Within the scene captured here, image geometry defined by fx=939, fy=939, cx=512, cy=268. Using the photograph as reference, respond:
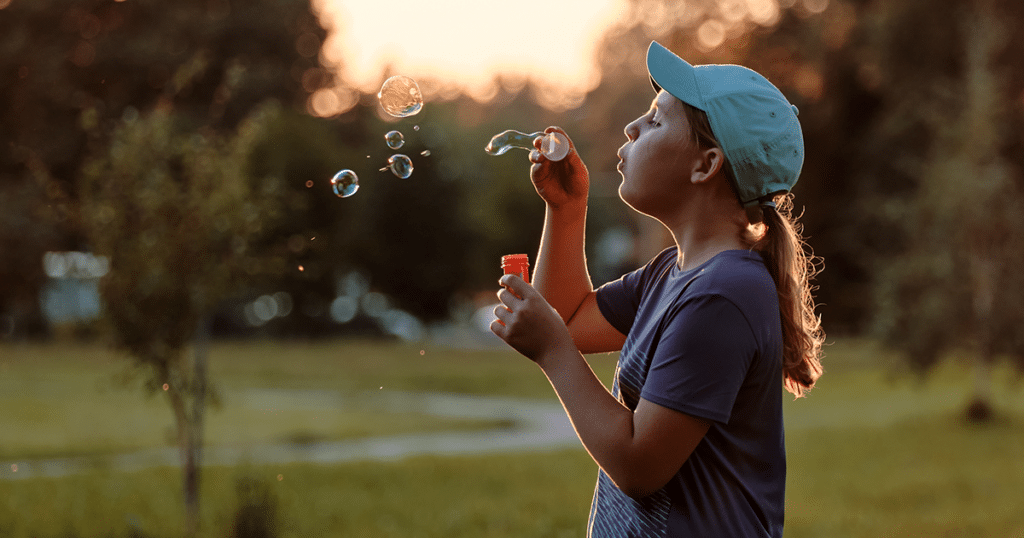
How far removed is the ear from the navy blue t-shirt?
16 centimetres

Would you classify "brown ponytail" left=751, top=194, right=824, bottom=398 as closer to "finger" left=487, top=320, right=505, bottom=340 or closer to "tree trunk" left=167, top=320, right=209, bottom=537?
"finger" left=487, top=320, right=505, bottom=340

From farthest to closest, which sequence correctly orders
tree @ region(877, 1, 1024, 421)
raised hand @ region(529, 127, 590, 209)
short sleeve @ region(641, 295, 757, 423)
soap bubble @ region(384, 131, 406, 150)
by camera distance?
1. tree @ region(877, 1, 1024, 421)
2. soap bubble @ region(384, 131, 406, 150)
3. raised hand @ region(529, 127, 590, 209)
4. short sleeve @ region(641, 295, 757, 423)

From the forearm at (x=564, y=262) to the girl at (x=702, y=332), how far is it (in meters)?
0.29

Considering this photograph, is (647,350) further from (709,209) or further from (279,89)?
(279,89)

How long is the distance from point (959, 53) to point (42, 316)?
26416 millimetres

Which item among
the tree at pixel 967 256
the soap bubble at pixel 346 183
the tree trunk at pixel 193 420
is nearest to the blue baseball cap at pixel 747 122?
the soap bubble at pixel 346 183

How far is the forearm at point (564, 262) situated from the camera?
2.19 m

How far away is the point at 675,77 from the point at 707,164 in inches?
6.7

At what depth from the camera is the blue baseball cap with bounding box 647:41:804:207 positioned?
167cm

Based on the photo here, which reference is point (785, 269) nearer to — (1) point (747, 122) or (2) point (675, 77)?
(1) point (747, 122)

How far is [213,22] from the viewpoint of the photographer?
96.3ft

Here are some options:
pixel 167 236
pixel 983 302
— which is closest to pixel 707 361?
pixel 167 236

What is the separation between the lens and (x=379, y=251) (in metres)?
30.1

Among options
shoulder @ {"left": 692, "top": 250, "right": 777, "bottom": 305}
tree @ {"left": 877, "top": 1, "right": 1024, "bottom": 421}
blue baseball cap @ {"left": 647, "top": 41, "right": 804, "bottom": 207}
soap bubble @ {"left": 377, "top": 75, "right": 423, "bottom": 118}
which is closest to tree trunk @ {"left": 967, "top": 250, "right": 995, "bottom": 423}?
tree @ {"left": 877, "top": 1, "right": 1024, "bottom": 421}
